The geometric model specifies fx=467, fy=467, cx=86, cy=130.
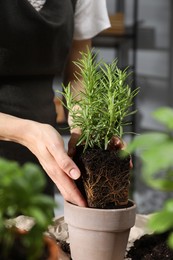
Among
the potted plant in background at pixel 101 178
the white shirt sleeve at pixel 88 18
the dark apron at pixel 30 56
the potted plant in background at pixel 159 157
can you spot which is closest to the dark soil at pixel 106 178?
the potted plant in background at pixel 101 178

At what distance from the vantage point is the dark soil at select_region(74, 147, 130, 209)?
703mm

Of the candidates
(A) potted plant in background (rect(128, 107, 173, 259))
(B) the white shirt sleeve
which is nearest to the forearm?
(B) the white shirt sleeve

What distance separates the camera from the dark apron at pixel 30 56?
47.7 inches

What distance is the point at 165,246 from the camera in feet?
2.49

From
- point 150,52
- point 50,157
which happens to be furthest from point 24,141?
point 150,52

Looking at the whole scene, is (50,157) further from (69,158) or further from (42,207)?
(42,207)

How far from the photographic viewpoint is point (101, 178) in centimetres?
71

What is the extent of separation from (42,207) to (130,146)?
0.07m

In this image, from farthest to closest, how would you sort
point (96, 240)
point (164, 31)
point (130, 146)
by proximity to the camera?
point (164, 31) → point (96, 240) → point (130, 146)

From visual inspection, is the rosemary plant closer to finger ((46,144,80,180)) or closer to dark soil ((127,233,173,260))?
finger ((46,144,80,180))

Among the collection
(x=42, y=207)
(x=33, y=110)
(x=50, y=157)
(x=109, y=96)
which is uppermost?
(x=42, y=207)

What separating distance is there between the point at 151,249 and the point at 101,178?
162mm

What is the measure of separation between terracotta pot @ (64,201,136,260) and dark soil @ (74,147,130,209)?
0.07 ft

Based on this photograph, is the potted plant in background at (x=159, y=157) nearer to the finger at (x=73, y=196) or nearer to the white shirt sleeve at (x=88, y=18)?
the finger at (x=73, y=196)
